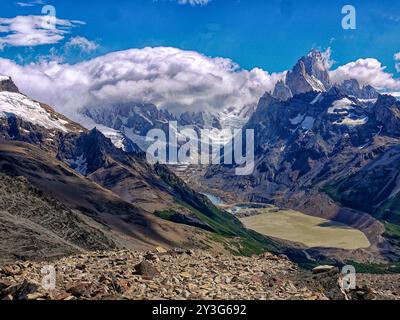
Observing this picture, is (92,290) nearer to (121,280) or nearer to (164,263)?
(121,280)

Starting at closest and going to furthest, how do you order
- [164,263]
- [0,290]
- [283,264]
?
[0,290], [164,263], [283,264]

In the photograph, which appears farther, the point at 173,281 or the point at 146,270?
the point at 146,270

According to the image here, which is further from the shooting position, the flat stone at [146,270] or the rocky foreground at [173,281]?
the flat stone at [146,270]

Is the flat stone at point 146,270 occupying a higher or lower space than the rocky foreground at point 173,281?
higher

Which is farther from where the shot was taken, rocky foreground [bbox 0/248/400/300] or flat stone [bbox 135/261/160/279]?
flat stone [bbox 135/261/160/279]

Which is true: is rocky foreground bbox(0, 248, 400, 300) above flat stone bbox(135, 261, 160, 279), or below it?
below

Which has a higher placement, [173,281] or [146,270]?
[146,270]

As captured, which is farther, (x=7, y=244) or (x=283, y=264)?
(x=7, y=244)
